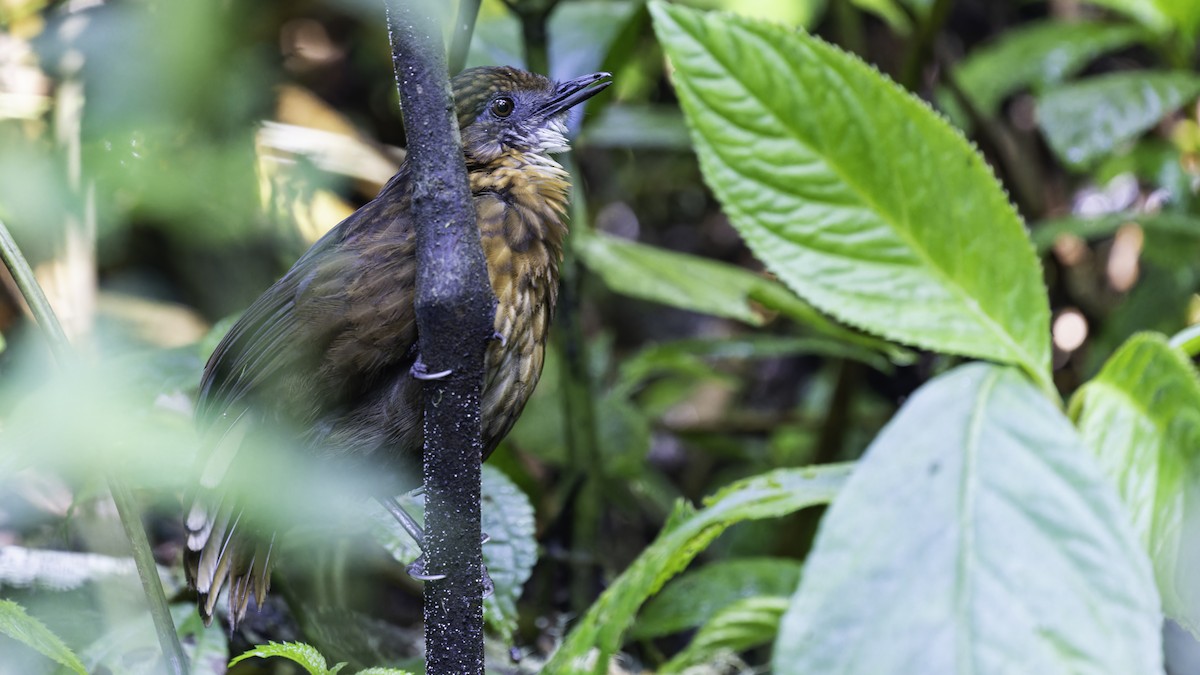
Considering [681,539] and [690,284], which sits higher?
[690,284]

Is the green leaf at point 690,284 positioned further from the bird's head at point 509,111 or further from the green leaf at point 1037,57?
the green leaf at point 1037,57

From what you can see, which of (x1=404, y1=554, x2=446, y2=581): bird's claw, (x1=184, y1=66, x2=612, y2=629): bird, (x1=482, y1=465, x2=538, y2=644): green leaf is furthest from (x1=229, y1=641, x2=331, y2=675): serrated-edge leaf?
(x1=482, y1=465, x2=538, y2=644): green leaf

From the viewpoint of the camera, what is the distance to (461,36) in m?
1.78

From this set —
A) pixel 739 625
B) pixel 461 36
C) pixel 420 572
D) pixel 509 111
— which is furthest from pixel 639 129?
pixel 420 572

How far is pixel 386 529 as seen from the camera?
162cm

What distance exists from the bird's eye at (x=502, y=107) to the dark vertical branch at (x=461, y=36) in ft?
0.48

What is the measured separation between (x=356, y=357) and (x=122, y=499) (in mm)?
295

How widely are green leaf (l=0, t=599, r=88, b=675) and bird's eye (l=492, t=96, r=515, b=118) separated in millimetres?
863

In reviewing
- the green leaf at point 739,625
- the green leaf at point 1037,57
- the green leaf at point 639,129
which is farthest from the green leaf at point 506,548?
the green leaf at point 1037,57

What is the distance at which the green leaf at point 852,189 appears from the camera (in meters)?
1.34

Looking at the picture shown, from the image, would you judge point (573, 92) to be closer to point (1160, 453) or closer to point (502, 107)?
point (502, 107)

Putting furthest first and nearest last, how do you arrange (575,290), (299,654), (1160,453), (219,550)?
1. (575,290)
2. (219,550)
3. (1160,453)
4. (299,654)

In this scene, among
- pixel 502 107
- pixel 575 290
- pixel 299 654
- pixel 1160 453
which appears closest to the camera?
pixel 299 654

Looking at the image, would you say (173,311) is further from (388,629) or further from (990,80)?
(990,80)
